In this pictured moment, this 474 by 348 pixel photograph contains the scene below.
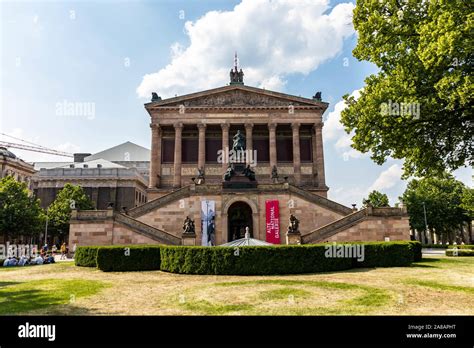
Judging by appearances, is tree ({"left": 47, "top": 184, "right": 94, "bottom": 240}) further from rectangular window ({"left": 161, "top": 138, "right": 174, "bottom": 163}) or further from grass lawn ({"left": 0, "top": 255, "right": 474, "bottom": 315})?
grass lawn ({"left": 0, "top": 255, "right": 474, "bottom": 315})

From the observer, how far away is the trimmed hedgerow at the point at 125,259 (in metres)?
20.2

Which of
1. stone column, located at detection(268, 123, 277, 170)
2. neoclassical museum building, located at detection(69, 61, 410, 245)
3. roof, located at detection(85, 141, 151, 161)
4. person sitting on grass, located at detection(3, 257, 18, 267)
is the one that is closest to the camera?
person sitting on grass, located at detection(3, 257, 18, 267)

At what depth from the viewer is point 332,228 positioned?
28703 mm

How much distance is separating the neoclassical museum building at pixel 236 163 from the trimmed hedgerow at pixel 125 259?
12439 millimetres

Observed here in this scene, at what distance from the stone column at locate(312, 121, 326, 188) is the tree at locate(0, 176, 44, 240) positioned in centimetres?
3971

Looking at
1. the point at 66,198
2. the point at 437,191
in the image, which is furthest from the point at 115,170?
the point at 437,191

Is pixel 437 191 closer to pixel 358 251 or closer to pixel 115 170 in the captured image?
pixel 358 251

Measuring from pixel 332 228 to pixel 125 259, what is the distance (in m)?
17.3

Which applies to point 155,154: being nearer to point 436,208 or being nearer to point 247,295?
point 247,295

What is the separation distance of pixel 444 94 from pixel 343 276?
378 inches

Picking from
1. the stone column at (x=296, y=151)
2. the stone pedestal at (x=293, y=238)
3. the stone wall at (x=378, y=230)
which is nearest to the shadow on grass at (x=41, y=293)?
the stone pedestal at (x=293, y=238)

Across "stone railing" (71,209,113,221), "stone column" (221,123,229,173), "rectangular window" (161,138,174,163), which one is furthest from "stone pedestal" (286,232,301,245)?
"rectangular window" (161,138,174,163)

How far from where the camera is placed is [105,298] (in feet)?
38.5

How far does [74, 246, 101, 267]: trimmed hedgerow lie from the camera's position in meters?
22.6
